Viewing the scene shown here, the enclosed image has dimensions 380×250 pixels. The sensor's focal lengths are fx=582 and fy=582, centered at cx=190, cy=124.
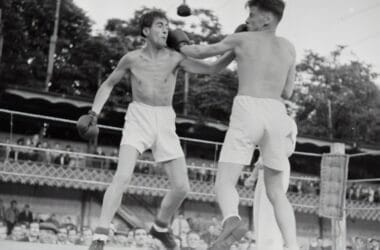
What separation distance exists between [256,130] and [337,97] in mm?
23861

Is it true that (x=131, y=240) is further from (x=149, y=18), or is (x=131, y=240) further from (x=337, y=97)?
(x=337, y=97)

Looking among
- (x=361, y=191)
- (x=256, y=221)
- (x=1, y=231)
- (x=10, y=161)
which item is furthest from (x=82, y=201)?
(x=256, y=221)

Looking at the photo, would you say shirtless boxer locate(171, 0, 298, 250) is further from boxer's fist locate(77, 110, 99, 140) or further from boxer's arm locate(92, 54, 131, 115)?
boxer's fist locate(77, 110, 99, 140)

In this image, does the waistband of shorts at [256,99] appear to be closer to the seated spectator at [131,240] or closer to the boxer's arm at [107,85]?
the boxer's arm at [107,85]

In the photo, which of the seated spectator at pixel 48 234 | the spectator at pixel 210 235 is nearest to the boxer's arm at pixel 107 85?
the seated spectator at pixel 48 234

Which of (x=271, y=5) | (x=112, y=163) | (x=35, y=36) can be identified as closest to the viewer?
(x=271, y=5)

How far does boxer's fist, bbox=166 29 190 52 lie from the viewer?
11.3ft

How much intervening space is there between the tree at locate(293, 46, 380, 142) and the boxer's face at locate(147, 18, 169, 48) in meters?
22.1

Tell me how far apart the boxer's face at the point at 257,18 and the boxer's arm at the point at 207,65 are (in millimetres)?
189

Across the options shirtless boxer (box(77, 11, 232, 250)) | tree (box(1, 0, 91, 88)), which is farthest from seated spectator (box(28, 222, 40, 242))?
tree (box(1, 0, 91, 88))

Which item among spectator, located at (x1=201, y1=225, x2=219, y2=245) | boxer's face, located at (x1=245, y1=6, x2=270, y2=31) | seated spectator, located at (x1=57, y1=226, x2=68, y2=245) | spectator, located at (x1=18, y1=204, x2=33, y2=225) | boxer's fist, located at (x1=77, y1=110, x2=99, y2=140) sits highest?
boxer's face, located at (x1=245, y1=6, x2=270, y2=31)

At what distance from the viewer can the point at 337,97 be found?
2589cm

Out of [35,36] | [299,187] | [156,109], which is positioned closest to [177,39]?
[156,109]

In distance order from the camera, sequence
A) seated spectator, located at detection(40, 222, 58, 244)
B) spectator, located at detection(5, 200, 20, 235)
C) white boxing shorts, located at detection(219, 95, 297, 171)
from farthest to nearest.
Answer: spectator, located at detection(5, 200, 20, 235), seated spectator, located at detection(40, 222, 58, 244), white boxing shorts, located at detection(219, 95, 297, 171)
